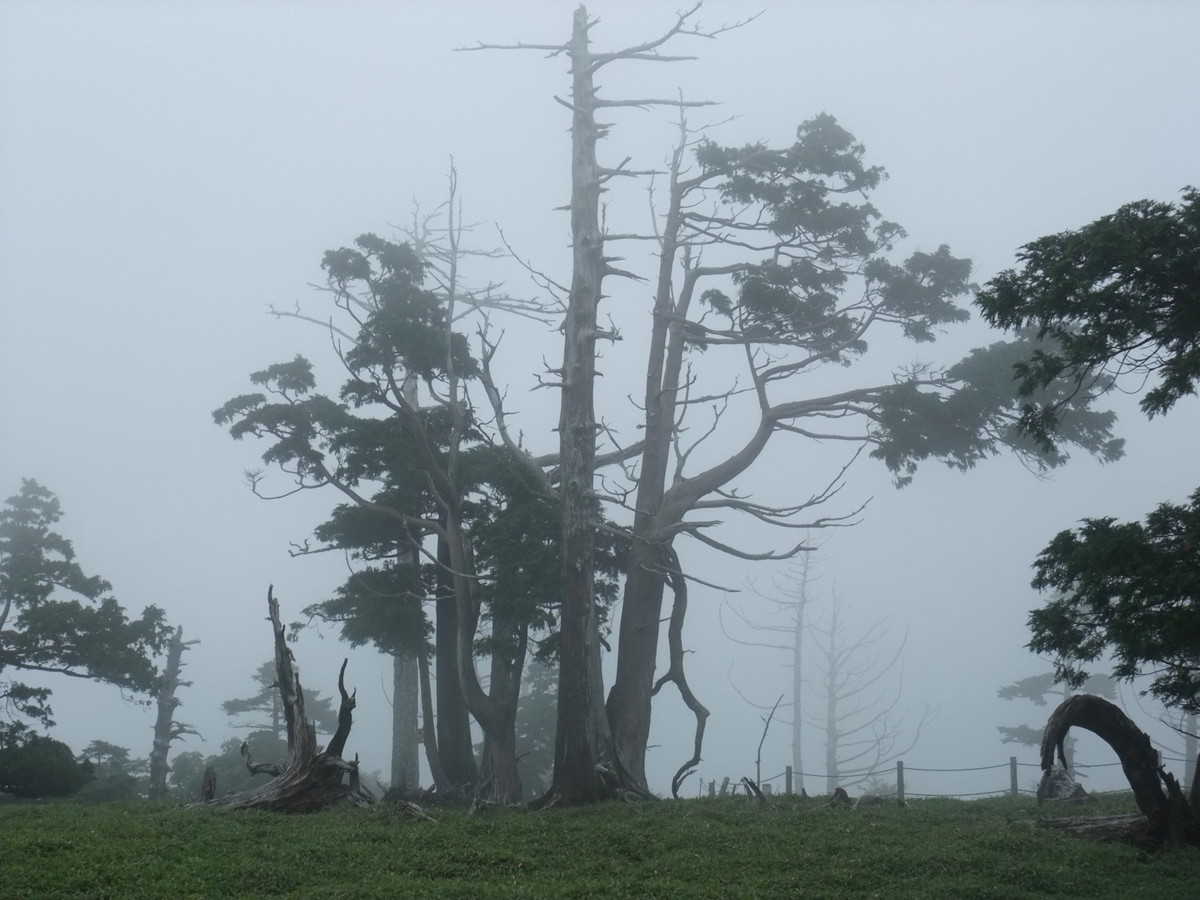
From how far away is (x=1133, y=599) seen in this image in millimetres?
7473

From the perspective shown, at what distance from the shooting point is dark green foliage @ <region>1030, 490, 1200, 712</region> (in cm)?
713

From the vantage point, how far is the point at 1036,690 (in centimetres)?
3434

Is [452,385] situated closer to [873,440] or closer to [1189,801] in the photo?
[873,440]

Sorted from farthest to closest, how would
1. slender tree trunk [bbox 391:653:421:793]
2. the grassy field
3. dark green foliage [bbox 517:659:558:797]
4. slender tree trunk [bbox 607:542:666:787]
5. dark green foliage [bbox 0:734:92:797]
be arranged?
dark green foliage [bbox 517:659:558:797], slender tree trunk [bbox 391:653:421:793], dark green foliage [bbox 0:734:92:797], slender tree trunk [bbox 607:542:666:787], the grassy field

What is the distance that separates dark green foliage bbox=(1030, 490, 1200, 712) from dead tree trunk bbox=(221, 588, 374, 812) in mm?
8352

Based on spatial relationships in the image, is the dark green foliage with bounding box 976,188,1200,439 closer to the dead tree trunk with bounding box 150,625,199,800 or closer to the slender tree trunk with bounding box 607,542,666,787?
the slender tree trunk with bounding box 607,542,666,787

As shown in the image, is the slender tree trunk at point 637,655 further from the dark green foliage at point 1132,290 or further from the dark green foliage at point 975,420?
the dark green foliage at point 1132,290

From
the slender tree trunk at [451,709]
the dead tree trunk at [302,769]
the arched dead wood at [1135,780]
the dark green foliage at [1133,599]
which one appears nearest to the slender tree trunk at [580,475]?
the dead tree trunk at [302,769]

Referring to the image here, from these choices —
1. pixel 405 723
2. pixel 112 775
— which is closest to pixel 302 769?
pixel 405 723

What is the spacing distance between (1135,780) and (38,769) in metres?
16.8

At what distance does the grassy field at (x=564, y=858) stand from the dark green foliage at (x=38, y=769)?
695 centimetres

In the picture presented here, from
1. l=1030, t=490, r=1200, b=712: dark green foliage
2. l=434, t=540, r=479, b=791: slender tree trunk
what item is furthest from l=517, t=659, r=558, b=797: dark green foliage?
l=1030, t=490, r=1200, b=712: dark green foliage

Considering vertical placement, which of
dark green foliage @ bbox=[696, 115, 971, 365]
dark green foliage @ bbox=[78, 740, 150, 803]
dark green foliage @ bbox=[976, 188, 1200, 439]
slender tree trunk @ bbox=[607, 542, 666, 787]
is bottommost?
dark green foliage @ bbox=[78, 740, 150, 803]

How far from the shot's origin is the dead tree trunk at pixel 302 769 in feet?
40.5
